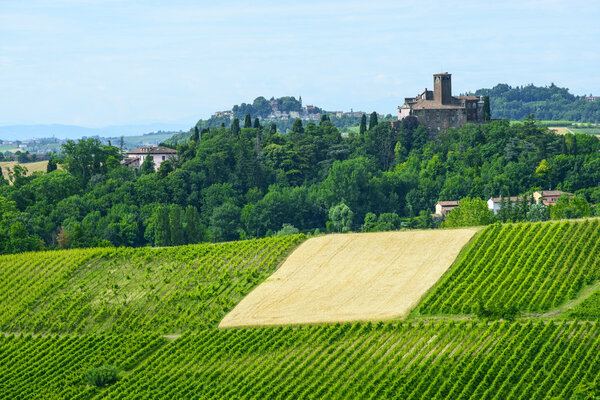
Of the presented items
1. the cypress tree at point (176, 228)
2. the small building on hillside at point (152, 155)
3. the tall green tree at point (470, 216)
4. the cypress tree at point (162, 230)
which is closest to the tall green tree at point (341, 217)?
the tall green tree at point (470, 216)

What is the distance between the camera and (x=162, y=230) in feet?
314

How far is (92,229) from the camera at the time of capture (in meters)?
102

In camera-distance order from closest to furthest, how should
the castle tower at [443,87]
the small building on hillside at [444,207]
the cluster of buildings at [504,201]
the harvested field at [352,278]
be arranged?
the harvested field at [352,278]
the cluster of buildings at [504,201]
the small building on hillside at [444,207]
the castle tower at [443,87]

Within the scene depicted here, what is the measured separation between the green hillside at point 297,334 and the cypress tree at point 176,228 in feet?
81.8

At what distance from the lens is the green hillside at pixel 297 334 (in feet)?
139

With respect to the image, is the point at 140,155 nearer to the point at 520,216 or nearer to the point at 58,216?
the point at 58,216

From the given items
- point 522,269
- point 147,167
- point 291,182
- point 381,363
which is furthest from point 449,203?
point 381,363

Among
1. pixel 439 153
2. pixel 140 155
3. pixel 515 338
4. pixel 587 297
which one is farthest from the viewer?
pixel 140 155

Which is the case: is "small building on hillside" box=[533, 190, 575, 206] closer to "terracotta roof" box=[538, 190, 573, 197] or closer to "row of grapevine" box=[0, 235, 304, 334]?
"terracotta roof" box=[538, 190, 573, 197]

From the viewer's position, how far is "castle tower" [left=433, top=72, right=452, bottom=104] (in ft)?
410

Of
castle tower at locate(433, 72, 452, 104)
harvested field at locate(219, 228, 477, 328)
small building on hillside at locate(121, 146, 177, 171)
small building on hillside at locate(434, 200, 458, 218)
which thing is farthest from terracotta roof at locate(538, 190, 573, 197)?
small building on hillside at locate(121, 146, 177, 171)

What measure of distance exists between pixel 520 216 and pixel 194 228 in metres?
34.5

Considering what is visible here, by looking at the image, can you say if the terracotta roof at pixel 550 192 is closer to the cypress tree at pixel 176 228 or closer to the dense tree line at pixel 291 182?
the dense tree line at pixel 291 182

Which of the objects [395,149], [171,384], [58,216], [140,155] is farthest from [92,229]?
[171,384]
